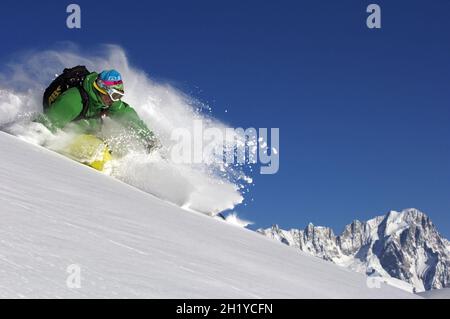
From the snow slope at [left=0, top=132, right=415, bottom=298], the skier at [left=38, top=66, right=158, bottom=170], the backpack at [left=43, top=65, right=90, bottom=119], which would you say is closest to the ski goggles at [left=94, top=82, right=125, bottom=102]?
the skier at [left=38, top=66, right=158, bottom=170]

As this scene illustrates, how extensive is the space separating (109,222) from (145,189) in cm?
580

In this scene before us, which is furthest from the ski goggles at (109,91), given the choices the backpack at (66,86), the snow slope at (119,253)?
the snow slope at (119,253)

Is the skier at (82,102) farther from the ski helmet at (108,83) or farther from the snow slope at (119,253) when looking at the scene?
the snow slope at (119,253)

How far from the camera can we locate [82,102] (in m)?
11.5

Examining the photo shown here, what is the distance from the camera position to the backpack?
1147 cm

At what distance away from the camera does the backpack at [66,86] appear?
11.5m

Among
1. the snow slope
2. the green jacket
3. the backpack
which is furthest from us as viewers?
the backpack

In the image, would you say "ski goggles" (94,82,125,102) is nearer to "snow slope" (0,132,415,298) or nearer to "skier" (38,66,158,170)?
"skier" (38,66,158,170)

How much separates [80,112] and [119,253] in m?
7.73

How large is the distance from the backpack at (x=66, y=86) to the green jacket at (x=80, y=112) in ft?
0.24

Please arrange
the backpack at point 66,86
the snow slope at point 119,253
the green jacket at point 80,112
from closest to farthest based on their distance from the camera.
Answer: the snow slope at point 119,253 < the green jacket at point 80,112 < the backpack at point 66,86

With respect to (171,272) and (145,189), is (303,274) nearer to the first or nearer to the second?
(171,272)

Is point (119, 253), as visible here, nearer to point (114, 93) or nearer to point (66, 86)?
point (114, 93)

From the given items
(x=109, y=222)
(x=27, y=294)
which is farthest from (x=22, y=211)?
(x=27, y=294)
